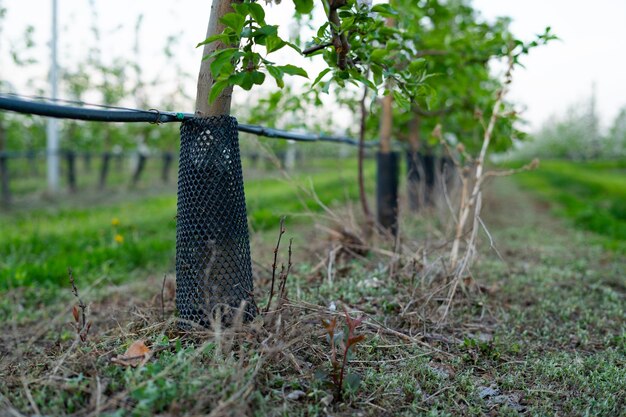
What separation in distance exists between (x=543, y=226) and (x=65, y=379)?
9141 mm

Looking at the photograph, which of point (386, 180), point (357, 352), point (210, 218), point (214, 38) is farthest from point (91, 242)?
point (214, 38)

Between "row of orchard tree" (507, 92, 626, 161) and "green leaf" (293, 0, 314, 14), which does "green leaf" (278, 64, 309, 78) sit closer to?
"green leaf" (293, 0, 314, 14)

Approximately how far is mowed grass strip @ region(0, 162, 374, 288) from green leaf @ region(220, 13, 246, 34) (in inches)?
72.0

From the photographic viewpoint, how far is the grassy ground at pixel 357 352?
2068 millimetres

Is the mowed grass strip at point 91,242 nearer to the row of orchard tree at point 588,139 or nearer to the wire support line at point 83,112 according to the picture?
the wire support line at point 83,112

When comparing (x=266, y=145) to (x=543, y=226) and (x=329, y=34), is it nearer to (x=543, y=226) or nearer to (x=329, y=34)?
(x=329, y=34)

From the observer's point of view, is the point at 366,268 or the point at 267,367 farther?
the point at 366,268

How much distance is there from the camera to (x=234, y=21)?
217 centimetres

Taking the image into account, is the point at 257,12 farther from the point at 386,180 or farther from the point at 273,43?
the point at 386,180

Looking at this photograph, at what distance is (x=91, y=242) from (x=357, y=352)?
5.27 meters

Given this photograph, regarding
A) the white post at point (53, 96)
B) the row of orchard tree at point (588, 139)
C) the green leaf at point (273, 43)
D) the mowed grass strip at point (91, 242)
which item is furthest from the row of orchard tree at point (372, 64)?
the row of orchard tree at point (588, 139)

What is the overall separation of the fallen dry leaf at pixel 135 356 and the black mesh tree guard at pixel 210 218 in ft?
1.13

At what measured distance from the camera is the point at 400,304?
10.9 ft

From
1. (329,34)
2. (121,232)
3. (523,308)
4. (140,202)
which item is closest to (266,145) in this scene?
(329,34)
